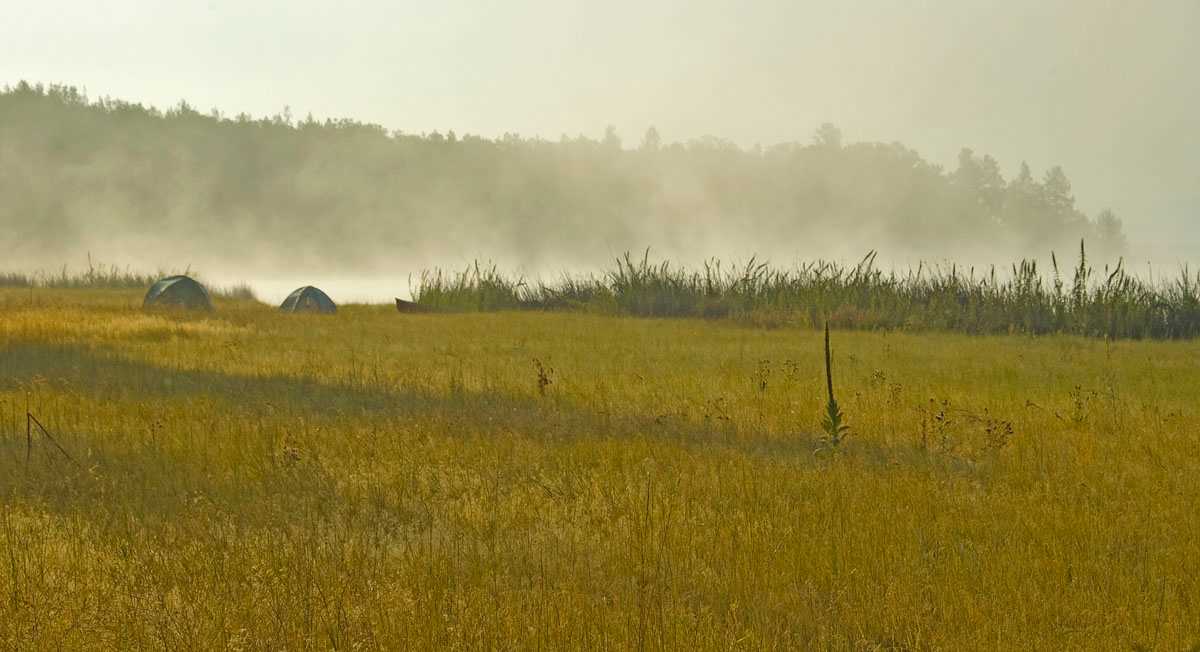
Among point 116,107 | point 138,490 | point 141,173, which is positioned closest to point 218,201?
point 141,173

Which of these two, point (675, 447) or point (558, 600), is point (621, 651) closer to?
point (558, 600)

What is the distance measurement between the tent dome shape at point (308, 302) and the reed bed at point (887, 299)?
6.70 feet

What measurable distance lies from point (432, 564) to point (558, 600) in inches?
27.1

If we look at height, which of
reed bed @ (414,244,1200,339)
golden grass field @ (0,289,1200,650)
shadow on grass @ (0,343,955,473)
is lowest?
golden grass field @ (0,289,1200,650)

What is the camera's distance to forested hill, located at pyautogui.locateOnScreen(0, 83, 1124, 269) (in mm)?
54969

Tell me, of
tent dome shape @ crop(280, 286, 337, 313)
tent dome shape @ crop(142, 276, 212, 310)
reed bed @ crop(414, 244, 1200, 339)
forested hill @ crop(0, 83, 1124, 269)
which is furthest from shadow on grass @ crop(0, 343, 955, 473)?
forested hill @ crop(0, 83, 1124, 269)

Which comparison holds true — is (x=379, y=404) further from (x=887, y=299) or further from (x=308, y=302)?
(x=308, y=302)

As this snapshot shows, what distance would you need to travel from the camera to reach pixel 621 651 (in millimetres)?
3559

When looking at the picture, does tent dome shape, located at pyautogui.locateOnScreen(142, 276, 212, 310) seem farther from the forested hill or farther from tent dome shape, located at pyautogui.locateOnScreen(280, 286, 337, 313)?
the forested hill

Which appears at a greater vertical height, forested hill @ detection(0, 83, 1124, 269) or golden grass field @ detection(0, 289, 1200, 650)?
forested hill @ detection(0, 83, 1124, 269)

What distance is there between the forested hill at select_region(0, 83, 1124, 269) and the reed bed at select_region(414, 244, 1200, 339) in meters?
35.2

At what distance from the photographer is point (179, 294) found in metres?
20.3

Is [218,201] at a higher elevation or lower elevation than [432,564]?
higher

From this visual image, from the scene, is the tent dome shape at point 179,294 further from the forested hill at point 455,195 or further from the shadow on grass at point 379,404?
the forested hill at point 455,195
